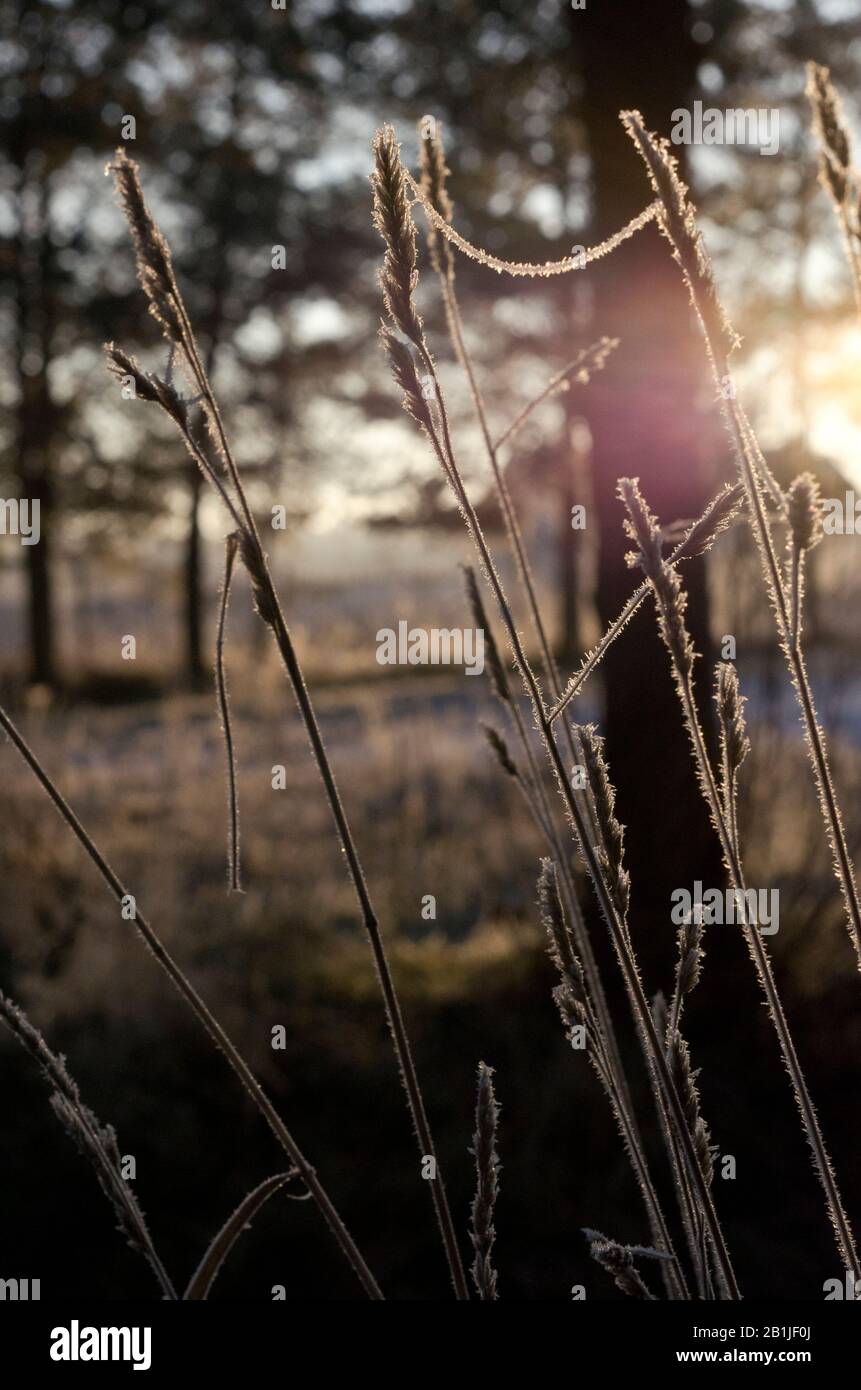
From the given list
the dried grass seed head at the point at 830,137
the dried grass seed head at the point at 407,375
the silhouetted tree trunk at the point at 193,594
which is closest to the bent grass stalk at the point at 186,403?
the dried grass seed head at the point at 407,375

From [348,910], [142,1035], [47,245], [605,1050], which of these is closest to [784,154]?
[47,245]

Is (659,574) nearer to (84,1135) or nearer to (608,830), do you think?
(608,830)

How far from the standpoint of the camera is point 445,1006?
14.0 ft

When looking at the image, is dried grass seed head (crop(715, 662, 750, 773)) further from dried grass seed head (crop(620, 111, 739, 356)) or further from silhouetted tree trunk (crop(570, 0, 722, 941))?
silhouetted tree trunk (crop(570, 0, 722, 941))

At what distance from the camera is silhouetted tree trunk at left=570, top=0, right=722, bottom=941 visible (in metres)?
4.09

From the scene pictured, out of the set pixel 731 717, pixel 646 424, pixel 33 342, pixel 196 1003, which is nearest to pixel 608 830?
pixel 731 717

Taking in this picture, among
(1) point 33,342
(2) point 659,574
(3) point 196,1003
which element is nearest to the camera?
(2) point 659,574

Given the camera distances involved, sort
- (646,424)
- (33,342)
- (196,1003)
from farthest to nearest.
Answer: (33,342)
(646,424)
(196,1003)

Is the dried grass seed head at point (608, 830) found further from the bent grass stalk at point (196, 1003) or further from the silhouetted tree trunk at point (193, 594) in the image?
the silhouetted tree trunk at point (193, 594)

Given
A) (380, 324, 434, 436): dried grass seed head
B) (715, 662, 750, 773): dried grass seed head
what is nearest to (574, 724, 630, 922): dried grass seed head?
(715, 662, 750, 773): dried grass seed head

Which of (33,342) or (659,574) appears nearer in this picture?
(659,574)

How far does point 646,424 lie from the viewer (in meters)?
4.14

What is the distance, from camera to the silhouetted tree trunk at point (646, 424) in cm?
409
